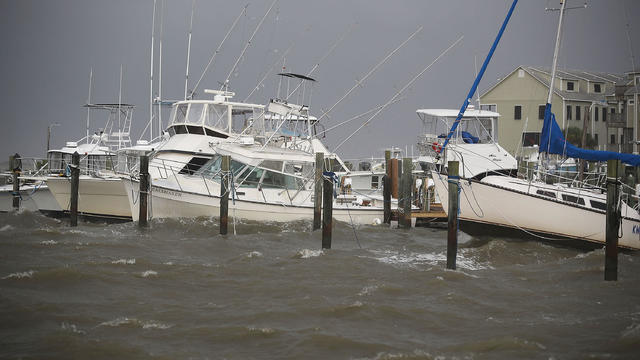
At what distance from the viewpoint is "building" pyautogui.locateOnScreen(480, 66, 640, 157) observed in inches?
2312

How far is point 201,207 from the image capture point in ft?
75.5

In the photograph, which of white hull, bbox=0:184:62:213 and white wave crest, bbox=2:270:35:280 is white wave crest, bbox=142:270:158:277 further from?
white hull, bbox=0:184:62:213

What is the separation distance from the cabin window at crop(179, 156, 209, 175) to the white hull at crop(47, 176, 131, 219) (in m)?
2.29

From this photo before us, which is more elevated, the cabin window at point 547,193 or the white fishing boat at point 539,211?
the cabin window at point 547,193

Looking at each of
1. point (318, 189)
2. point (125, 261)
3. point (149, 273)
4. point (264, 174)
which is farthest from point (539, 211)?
point (125, 261)

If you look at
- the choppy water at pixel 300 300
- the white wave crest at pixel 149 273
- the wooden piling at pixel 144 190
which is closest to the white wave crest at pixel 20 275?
the choppy water at pixel 300 300

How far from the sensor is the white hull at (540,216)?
64.2 ft

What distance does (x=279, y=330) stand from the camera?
11461 millimetres

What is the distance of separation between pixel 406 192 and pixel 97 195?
1078cm

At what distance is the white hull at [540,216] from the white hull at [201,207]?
15.9 ft


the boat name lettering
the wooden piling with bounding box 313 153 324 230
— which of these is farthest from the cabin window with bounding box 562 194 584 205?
the boat name lettering

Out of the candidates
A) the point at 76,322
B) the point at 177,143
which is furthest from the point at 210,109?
the point at 76,322

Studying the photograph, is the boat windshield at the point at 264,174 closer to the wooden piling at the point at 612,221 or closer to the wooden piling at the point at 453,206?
the wooden piling at the point at 453,206

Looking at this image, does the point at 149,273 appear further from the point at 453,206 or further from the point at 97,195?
the point at 97,195
